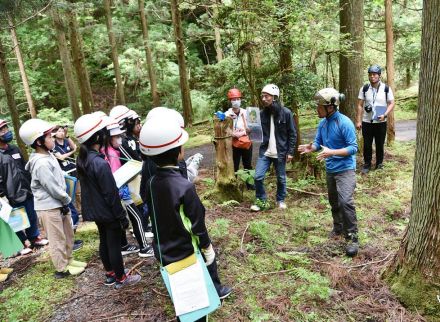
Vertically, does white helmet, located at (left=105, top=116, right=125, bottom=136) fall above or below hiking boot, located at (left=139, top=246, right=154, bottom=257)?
above

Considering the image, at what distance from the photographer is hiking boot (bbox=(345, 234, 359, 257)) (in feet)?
15.6

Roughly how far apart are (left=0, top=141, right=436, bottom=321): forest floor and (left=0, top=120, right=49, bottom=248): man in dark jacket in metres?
0.49

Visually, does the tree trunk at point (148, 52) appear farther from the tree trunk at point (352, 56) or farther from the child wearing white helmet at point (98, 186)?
the child wearing white helmet at point (98, 186)

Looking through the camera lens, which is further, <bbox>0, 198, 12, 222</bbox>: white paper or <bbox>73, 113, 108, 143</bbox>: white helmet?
<bbox>0, 198, 12, 222</bbox>: white paper

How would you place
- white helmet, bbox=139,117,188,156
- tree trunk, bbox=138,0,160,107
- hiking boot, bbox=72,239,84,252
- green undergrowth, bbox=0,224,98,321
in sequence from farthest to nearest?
tree trunk, bbox=138,0,160,107, hiking boot, bbox=72,239,84,252, green undergrowth, bbox=0,224,98,321, white helmet, bbox=139,117,188,156

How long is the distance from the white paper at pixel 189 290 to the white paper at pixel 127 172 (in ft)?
6.02

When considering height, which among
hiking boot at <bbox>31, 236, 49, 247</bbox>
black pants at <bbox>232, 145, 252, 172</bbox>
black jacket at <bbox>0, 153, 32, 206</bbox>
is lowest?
hiking boot at <bbox>31, 236, 49, 247</bbox>

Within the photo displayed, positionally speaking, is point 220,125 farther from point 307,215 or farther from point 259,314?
point 259,314

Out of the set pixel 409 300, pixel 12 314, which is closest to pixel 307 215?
pixel 409 300

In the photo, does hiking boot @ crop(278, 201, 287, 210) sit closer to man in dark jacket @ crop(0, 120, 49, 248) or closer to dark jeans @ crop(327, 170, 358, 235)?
dark jeans @ crop(327, 170, 358, 235)

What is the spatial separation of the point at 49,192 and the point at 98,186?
0.96 m

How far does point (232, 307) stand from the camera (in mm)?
3762

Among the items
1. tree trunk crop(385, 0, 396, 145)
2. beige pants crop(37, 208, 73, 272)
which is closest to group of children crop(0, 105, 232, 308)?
beige pants crop(37, 208, 73, 272)

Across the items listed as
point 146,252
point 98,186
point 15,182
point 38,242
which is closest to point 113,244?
point 98,186
